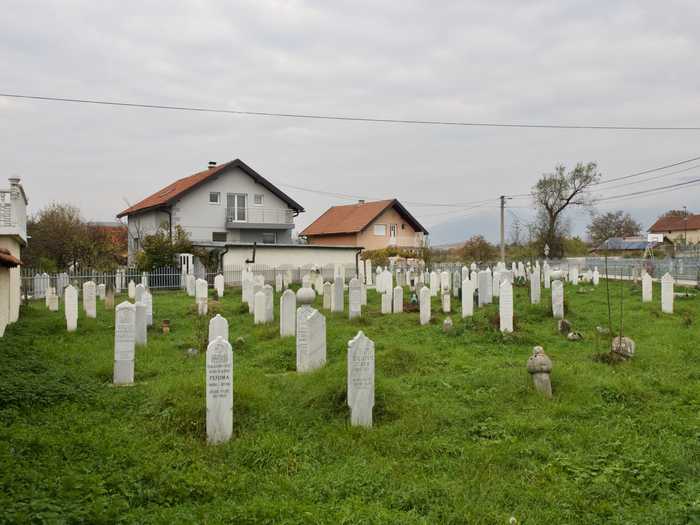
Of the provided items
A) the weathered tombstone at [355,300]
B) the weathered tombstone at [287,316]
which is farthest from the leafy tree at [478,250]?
the weathered tombstone at [287,316]

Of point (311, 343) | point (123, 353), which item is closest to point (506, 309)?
point (311, 343)

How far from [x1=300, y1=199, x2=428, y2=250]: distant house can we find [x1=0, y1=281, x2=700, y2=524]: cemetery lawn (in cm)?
3310

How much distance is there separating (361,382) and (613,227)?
228 feet

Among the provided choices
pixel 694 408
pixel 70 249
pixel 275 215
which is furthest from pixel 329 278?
pixel 694 408

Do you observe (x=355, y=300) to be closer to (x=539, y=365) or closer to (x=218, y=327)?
(x=218, y=327)

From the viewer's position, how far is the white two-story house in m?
36.2

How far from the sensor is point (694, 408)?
758 cm

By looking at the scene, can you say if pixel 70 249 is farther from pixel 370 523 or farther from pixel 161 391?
pixel 370 523

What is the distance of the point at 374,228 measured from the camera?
4472cm

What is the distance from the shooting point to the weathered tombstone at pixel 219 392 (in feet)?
21.9

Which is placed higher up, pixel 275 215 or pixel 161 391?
pixel 275 215

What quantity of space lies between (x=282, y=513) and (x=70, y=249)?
35.6 meters

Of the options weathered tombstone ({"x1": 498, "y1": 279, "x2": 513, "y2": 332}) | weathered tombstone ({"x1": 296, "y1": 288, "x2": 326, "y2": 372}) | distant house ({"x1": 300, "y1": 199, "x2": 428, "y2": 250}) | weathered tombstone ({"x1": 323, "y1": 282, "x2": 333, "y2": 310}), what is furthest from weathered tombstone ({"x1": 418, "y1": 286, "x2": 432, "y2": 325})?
distant house ({"x1": 300, "y1": 199, "x2": 428, "y2": 250})

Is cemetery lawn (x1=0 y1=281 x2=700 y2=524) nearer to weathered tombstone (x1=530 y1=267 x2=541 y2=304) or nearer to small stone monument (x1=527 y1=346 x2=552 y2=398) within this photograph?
small stone monument (x1=527 y1=346 x2=552 y2=398)
